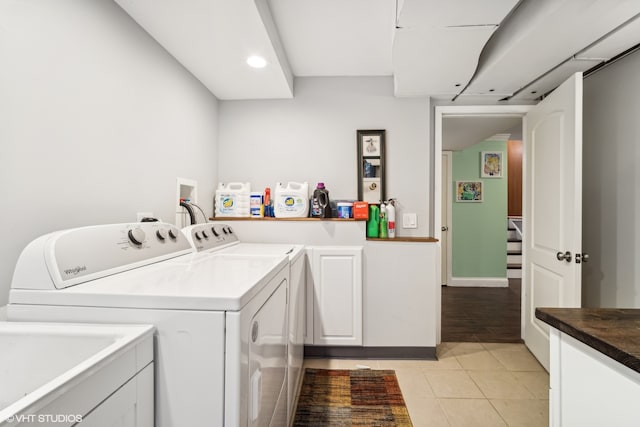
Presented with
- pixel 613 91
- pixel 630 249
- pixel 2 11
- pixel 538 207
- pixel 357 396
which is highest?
pixel 613 91

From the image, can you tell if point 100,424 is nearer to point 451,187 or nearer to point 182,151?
point 182,151

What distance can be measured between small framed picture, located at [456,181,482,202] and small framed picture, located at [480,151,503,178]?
19 centimetres

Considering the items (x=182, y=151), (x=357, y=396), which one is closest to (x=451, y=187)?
(x=357, y=396)

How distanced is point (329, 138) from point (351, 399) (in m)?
1.93

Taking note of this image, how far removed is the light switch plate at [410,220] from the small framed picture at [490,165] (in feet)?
9.75

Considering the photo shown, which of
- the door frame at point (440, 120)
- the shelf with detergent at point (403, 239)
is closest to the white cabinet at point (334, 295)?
the shelf with detergent at point (403, 239)

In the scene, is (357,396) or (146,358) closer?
(146,358)

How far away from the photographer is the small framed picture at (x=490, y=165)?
479 cm

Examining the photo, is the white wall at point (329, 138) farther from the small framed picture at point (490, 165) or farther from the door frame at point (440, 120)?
the small framed picture at point (490, 165)

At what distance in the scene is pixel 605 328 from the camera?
0.76 m

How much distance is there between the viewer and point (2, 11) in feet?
3.20

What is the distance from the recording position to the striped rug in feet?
5.54

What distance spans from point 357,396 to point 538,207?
1.96m

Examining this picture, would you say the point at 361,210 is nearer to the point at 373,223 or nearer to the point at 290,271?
the point at 373,223
